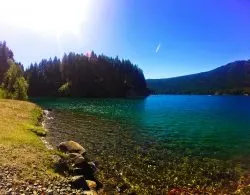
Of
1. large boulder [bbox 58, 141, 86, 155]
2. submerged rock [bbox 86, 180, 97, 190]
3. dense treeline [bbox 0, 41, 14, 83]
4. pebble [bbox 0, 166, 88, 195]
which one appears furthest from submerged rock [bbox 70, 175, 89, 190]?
dense treeline [bbox 0, 41, 14, 83]

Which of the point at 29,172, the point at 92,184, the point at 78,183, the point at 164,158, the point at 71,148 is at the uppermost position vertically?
the point at 29,172

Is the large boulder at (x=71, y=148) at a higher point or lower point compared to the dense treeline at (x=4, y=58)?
lower

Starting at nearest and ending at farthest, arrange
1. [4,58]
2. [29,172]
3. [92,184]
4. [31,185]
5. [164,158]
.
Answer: [31,185] < [29,172] < [92,184] < [164,158] < [4,58]

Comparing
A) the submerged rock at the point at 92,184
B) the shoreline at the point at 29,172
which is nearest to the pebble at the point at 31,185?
the shoreline at the point at 29,172

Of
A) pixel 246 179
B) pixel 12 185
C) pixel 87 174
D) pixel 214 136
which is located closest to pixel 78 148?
pixel 87 174

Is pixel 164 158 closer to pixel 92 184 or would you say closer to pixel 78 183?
pixel 92 184

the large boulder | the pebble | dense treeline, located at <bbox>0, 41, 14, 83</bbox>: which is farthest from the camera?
dense treeline, located at <bbox>0, 41, 14, 83</bbox>

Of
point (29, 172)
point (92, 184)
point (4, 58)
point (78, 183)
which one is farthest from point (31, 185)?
point (4, 58)

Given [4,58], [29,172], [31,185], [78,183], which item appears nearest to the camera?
[31,185]

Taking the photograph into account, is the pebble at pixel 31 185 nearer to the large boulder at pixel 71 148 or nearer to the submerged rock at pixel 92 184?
the submerged rock at pixel 92 184

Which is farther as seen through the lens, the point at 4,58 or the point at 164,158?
the point at 4,58

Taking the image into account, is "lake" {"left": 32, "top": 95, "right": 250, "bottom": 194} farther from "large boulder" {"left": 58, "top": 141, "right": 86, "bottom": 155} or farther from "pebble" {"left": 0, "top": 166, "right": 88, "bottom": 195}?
"pebble" {"left": 0, "top": 166, "right": 88, "bottom": 195}

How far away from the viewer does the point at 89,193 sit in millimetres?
21156

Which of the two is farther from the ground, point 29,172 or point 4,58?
point 4,58
